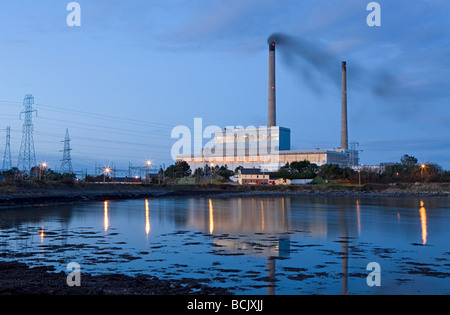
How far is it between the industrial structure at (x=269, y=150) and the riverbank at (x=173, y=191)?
31809 mm

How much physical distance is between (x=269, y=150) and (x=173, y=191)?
2116 inches

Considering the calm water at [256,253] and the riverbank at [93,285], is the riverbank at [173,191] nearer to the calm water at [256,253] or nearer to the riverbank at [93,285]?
the calm water at [256,253]

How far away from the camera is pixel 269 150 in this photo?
129625 millimetres

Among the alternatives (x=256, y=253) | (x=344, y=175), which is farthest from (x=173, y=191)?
(x=256, y=253)

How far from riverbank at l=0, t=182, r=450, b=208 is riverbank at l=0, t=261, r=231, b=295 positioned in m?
32.3

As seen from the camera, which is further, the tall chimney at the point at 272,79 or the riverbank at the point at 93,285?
the tall chimney at the point at 272,79

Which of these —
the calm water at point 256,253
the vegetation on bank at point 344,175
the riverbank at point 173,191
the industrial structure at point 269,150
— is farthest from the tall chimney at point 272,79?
the calm water at point 256,253

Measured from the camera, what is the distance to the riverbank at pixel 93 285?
945cm

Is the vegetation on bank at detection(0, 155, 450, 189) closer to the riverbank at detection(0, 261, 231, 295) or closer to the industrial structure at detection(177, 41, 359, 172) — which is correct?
the industrial structure at detection(177, 41, 359, 172)

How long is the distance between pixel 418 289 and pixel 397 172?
102129 millimetres

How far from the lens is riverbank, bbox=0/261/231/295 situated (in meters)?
9.45

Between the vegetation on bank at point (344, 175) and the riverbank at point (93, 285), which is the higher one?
the vegetation on bank at point (344, 175)

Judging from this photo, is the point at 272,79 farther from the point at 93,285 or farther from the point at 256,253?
the point at 93,285
